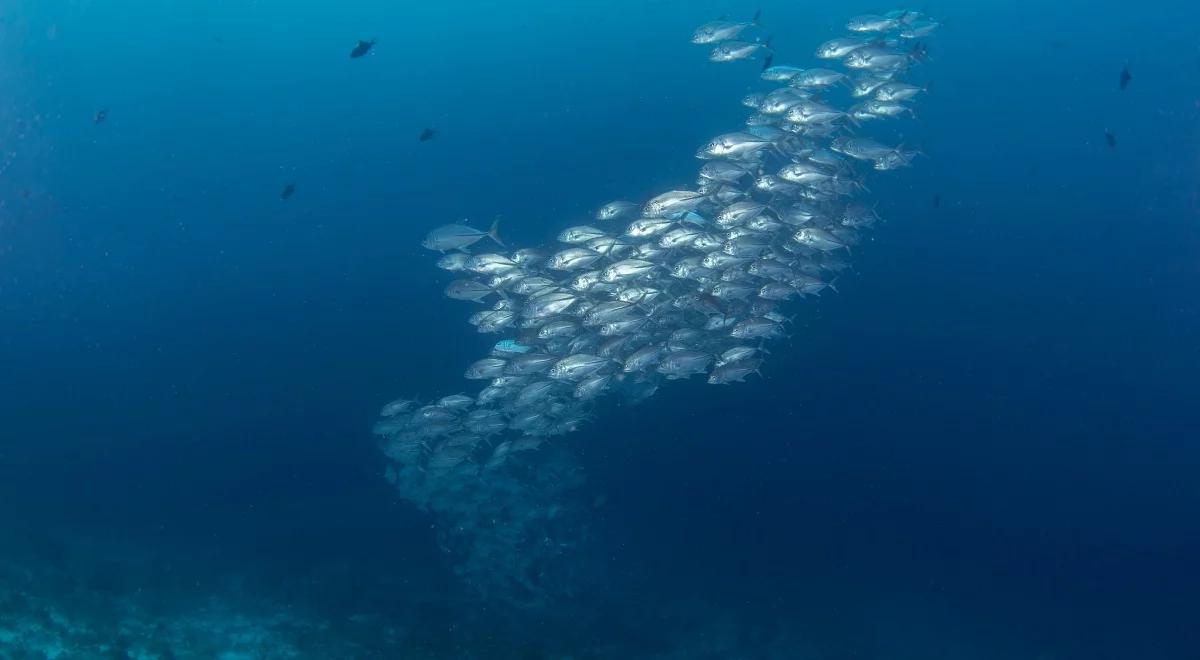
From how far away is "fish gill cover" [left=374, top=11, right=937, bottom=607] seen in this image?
37.3ft

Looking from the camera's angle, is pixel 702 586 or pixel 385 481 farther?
pixel 385 481

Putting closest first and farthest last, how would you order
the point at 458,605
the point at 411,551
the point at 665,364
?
the point at 665,364 → the point at 458,605 → the point at 411,551

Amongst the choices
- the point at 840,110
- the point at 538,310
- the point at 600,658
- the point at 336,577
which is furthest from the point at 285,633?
the point at 840,110

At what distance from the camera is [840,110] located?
11.6 metres

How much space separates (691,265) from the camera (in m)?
Result: 11.6

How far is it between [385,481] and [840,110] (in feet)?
40.6

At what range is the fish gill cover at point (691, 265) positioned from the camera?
1138 cm

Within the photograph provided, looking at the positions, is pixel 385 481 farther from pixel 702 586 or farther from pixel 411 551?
pixel 702 586

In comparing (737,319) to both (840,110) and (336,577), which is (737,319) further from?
(336,577)

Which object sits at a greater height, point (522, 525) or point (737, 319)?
point (737, 319)

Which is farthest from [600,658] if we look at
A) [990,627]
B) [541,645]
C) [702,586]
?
[990,627]

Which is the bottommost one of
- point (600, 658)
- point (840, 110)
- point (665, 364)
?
point (600, 658)

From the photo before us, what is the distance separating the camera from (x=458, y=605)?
14.1 m

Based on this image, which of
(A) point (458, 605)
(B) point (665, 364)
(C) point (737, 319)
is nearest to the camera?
(B) point (665, 364)
